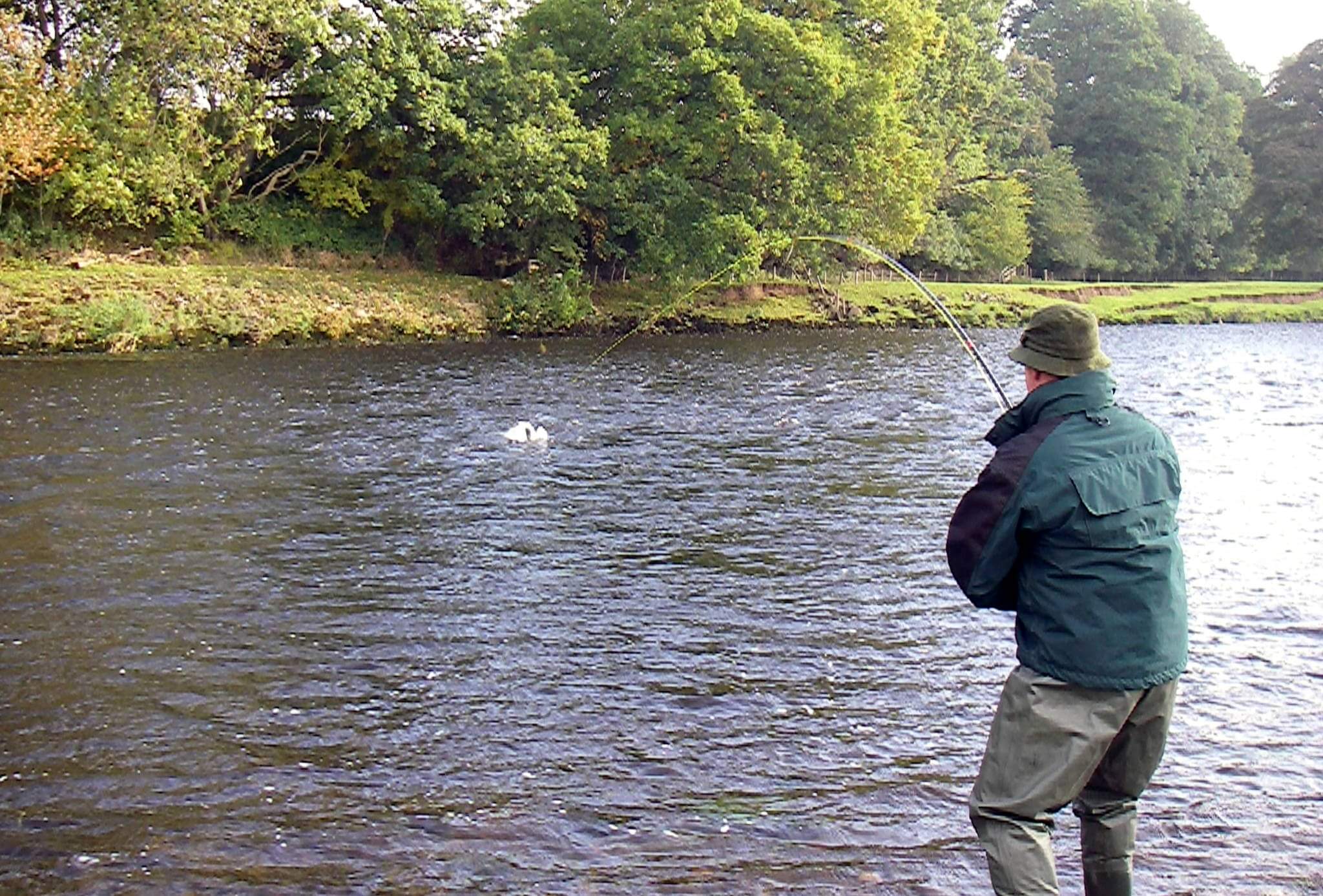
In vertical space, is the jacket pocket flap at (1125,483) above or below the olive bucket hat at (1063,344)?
below

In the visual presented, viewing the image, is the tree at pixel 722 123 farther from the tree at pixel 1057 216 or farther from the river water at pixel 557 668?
the tree at pixel 1057 216

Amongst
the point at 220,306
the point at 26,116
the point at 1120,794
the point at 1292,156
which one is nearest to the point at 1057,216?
the point at 1292,156

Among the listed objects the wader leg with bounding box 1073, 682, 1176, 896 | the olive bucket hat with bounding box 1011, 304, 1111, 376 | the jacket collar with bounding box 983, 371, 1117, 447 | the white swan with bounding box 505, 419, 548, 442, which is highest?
the olive bucket hat with bounding box 1011, 304, 1111, 376

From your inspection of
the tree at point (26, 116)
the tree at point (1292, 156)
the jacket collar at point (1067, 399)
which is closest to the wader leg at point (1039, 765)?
the jacket collar at point (1067, 399)

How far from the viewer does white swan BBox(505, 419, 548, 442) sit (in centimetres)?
1795

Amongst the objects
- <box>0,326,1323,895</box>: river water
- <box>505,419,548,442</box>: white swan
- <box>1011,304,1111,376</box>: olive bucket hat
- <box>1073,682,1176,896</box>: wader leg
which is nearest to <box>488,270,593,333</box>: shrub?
<box>0,326,1323,895</box>: river water

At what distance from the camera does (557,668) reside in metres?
8.38

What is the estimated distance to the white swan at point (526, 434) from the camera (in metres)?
18.0

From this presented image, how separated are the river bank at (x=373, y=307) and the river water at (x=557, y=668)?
13.0 metres

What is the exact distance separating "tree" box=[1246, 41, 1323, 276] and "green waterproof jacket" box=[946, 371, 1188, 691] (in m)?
72.2

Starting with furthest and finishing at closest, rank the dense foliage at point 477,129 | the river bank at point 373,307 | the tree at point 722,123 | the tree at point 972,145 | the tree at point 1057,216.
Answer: the tree at point 1057,216, the tree at point 972,145, the tree at point 722,123, the dense foliage at point 477,129, the river bank at point 373,307

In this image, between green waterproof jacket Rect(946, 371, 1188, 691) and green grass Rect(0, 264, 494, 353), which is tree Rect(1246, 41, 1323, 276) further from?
green waterproof jacket Rect(946, 371, 1188, 691)

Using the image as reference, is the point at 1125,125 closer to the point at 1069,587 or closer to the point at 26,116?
the point at 26,116

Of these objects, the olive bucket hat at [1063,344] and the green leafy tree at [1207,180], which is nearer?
the olive bucket hat at [1063,344]
